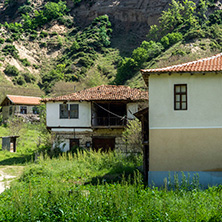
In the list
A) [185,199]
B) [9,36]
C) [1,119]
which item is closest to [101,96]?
[185,199]

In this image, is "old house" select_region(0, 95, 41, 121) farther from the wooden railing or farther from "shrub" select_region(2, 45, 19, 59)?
"shrub" select_region(2, 45, 19, 59)

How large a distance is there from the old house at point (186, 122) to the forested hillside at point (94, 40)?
3568 cm

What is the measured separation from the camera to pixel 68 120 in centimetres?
2686

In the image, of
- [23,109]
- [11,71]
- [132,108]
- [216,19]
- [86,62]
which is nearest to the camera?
[132,108]

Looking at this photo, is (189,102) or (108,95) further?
(108,95)

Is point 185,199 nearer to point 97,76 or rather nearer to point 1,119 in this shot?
point 1,119

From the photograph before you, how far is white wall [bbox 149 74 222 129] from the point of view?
14164mm

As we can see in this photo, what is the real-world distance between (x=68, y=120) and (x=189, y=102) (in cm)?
1428

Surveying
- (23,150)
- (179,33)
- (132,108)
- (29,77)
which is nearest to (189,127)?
(132,108)

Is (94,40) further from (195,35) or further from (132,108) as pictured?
(132,108)

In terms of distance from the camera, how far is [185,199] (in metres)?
10.6

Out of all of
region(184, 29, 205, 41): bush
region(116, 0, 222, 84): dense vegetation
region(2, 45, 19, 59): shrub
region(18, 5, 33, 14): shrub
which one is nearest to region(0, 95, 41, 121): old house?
region(116, 0, 222, 84): dense vegetation

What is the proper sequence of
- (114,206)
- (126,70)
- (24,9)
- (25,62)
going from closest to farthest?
(114,206)
(126,70)
(25,62)
(24,9)

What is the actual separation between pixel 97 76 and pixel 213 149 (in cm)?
4721
